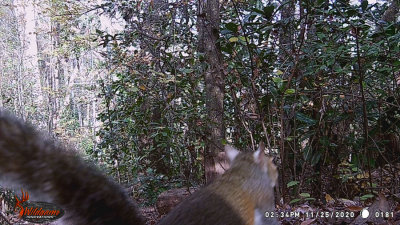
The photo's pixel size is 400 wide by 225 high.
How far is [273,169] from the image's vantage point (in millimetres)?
2277

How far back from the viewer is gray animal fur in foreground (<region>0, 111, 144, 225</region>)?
3.30 feet

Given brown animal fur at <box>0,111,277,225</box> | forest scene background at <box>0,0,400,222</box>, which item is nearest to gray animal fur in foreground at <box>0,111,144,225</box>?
brown animal fur at <box>0,111,277,225</box>

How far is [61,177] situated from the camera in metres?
1.09

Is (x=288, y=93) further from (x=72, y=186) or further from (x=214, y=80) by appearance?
(x=72, y=186)

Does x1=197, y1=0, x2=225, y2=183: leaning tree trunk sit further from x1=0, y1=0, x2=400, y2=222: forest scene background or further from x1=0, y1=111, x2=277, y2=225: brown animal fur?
x1=0, y1=111, x2=277, y2=225: brown animal fur

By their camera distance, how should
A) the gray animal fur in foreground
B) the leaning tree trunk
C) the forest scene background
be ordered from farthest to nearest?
the leaning tree trunk
the forest scene background
the gray animal fur in foreground

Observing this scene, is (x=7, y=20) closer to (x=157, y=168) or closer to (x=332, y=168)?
(x=157, y=168)

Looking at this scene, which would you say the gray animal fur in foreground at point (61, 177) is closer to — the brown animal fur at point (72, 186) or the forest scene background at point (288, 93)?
the brown animal fur at point (72, 186)

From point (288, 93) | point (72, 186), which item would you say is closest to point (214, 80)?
point (288, 93)

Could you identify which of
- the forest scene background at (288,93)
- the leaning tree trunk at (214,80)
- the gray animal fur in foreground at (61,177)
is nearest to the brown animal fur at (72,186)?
the gray animal fur in foreground at (61,177)

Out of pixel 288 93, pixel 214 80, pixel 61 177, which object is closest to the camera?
pixel 61 177

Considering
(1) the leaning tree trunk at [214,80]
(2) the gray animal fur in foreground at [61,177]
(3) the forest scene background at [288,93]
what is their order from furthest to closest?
(1) the leaning tree trunk at [214,80], (3) the forest scene background at [288,93], (2) the gray animal fur in foreground at [61,177]

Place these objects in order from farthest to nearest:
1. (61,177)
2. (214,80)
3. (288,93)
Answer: (214,80) < (288,93) < (61,177)

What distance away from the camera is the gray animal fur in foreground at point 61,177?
3.30 feet
